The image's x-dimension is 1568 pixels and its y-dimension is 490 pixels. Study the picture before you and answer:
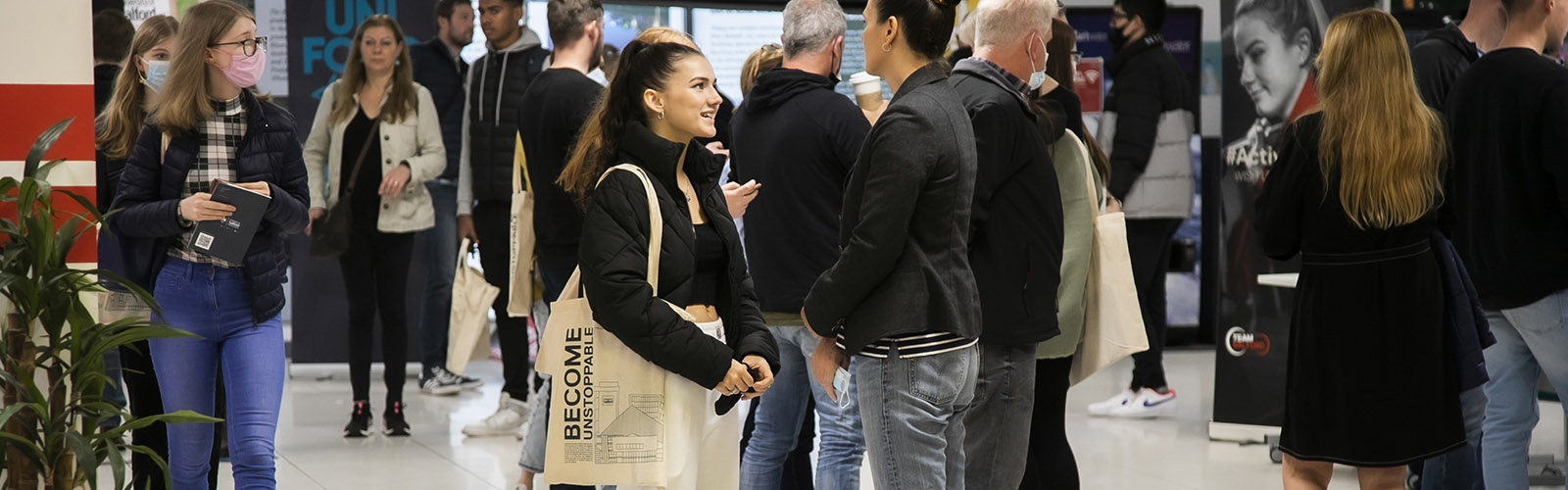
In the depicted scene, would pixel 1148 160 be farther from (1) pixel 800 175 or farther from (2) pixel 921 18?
(2) pixel 921 18

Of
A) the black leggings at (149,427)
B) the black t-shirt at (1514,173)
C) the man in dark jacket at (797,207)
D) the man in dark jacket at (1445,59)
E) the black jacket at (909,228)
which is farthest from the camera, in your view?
the man in dark jacket at (1445,59)

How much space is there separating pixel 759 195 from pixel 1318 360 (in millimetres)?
1408

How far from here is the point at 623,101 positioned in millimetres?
2863

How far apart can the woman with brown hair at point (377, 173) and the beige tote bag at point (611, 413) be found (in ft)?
10.5

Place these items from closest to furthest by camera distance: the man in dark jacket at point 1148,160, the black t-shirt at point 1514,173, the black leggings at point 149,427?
the black t-shirt at point 1514,173 → the black leggings at point 149,427 → the man in dark jacket at point 1148,160

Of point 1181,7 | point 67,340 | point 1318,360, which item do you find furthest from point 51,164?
point 1181,7

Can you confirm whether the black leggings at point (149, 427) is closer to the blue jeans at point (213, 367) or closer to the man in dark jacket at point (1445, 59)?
the blue jeans at point (213, 367)

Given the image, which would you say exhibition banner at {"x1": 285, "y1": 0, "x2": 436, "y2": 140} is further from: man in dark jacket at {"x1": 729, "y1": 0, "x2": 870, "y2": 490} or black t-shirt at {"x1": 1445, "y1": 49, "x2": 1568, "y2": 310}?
black t-shirt at {"x1": 1445, "y1": 49, "x2": 1568, "y2": 310}

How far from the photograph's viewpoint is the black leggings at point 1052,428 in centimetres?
339

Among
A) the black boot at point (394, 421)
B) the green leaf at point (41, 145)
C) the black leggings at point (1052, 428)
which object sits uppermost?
the green leaf at point (41, 145)

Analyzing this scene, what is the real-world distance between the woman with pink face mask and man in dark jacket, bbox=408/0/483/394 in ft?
10.7

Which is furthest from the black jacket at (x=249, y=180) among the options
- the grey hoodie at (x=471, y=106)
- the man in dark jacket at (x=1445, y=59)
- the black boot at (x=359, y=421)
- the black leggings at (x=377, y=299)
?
the man in dark jacket at (x=1445, y=59)

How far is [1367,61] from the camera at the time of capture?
10.2ft

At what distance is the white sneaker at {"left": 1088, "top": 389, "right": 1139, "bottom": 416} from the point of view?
6.38 meters
